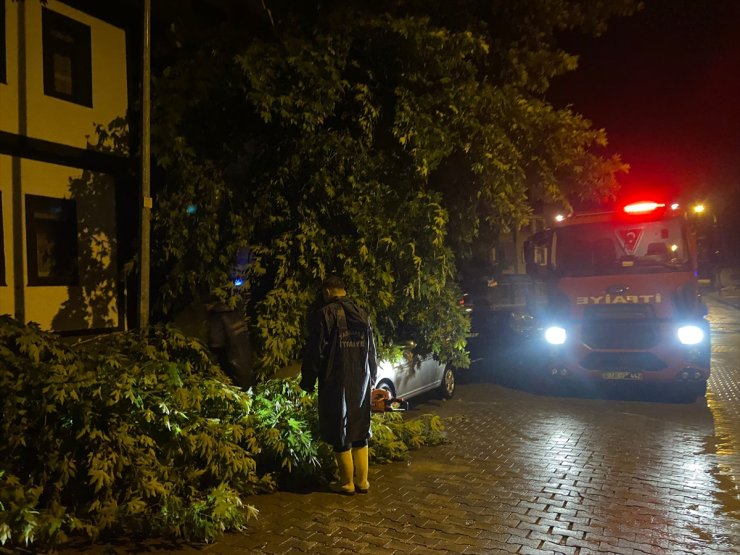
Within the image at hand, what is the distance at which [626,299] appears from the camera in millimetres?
8672

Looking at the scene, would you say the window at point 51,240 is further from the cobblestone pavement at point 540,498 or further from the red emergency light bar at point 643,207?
the red emergency light bar at point 643,207

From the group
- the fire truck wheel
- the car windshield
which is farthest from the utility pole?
the car windshield

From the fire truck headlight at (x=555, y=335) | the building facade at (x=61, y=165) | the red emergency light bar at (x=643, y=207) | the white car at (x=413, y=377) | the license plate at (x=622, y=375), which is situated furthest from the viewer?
the fire truck headlight at (x=555, y=335)

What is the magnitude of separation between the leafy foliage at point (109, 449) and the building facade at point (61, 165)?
163 inches

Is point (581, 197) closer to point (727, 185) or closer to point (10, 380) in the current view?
point (10, 380)

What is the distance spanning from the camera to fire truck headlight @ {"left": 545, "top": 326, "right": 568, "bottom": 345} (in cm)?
917

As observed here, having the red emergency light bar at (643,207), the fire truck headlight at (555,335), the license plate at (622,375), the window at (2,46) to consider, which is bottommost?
the license plate at (622,375)

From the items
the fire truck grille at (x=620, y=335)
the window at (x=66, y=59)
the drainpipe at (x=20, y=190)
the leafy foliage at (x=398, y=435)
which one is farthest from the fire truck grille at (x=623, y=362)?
the window at (x=66, y=59)

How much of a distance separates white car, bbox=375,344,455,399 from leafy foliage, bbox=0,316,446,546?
292 cm

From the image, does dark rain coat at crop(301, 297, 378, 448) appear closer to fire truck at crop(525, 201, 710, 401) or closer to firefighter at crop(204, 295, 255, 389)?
firefighter at crop(204, 295, 255, 389)

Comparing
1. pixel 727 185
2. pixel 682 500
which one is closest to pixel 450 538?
pixel 682 500

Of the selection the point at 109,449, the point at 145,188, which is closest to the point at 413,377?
the point at 145,188

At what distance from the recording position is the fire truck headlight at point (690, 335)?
27.5 feet

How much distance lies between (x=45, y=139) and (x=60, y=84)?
37.4 inches
